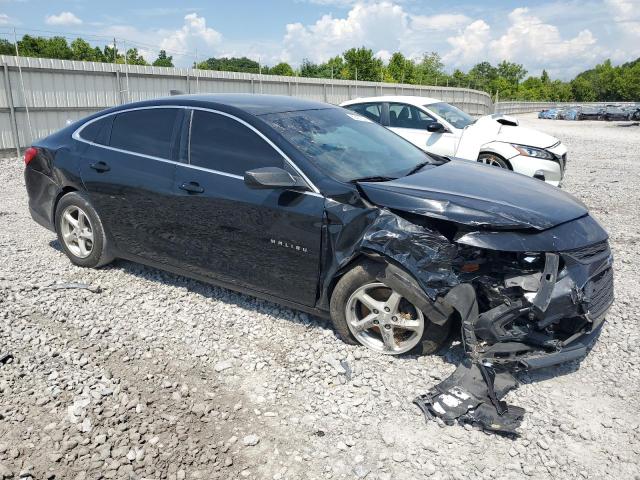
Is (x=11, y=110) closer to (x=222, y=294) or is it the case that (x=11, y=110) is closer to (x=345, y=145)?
(x=222, y=294)

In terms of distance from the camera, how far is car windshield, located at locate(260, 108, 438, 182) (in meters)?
3.96

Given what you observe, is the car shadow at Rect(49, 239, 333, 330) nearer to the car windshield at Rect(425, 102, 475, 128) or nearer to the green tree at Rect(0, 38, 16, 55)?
the car windshield at Rect(425, 102, 475, 128)

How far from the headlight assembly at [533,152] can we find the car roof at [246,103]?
193 inches

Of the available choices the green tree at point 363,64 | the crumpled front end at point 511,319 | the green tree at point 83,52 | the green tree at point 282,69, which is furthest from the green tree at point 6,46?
the green tree at point 282,69

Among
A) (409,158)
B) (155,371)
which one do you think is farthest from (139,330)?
(409,158)

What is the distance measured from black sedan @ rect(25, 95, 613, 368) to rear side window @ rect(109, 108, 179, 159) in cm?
1

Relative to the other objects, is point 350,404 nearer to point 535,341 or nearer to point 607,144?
point 535,341

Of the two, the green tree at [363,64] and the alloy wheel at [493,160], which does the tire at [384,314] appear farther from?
the green tree at [363,64]

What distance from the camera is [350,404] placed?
3271 mm

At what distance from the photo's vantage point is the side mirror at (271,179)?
363 centimetres

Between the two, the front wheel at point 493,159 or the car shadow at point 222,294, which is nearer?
the car shadow at point 222,294

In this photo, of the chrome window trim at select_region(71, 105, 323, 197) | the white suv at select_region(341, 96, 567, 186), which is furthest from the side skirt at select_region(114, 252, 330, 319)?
the white suv at select_region(341, 96, 567, 186)

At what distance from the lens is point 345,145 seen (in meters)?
4.26

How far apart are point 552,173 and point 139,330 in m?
6.98
